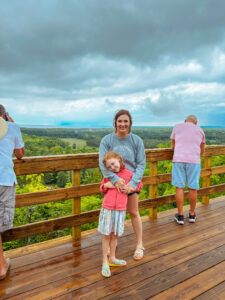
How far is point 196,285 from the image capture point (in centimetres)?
182

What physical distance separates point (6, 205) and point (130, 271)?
1.29 m

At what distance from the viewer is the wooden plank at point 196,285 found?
169cm

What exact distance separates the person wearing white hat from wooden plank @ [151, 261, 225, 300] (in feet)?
4.54

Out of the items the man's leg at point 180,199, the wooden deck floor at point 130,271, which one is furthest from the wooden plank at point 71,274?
the man's leg at point 180,199

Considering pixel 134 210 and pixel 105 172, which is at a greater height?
pixel 105 172

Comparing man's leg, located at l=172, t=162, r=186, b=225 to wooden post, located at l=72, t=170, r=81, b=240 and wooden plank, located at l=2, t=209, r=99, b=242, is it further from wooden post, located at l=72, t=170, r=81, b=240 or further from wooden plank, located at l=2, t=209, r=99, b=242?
wooden post, located at l=72, t=170, r=81, b=240

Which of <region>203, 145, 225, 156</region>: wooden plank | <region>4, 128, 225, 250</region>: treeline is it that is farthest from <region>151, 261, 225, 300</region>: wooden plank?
<region>4, 128, 225, 250</region>: treeline

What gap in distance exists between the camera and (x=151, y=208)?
3.30m

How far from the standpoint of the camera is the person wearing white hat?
1758 mm

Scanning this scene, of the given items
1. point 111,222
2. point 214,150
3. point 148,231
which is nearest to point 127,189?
point 111,222

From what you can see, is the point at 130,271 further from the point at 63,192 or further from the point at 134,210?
the point at 63,192

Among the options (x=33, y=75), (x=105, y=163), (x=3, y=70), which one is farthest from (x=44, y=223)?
(x=33, y=75)

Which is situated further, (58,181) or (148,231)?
(58,181)

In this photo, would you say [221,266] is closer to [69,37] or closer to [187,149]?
[187,149]
